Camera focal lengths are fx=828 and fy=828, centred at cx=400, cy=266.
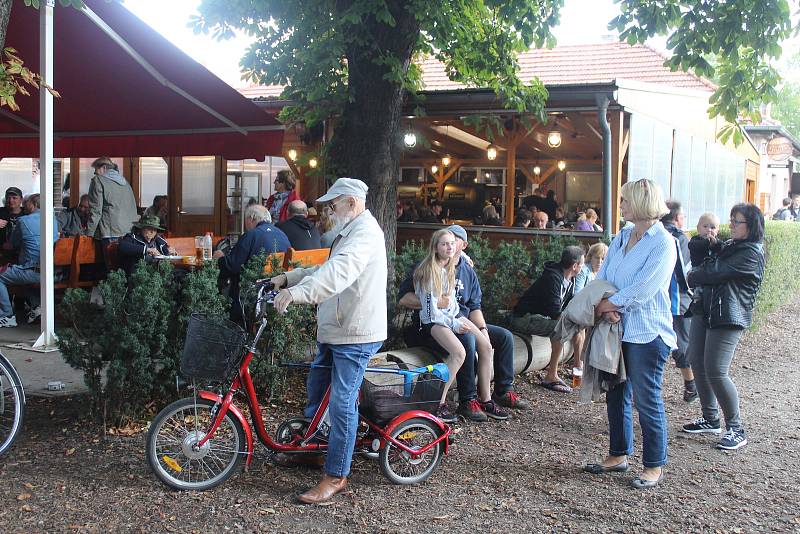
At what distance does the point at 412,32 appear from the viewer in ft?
29.9

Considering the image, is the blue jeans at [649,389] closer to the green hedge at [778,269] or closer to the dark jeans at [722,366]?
the dark jeans at [722,366]

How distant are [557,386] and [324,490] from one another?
351 centimetres

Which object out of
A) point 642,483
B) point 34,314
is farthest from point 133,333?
point 34,314

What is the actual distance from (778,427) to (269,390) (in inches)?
157

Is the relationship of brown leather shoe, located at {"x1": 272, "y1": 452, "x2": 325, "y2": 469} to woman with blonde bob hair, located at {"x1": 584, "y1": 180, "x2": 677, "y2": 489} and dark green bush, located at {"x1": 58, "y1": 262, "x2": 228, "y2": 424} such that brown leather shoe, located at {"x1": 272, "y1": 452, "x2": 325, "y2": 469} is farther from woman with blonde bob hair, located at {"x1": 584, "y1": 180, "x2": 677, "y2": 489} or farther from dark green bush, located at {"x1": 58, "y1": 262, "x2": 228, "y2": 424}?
woman with blonde bob hair, located at {"x1": 584, "y1": 180, "x2": 677, "y2": 489}

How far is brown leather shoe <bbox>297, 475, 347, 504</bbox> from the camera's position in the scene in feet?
14.4

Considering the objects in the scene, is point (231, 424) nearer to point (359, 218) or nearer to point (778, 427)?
point (359, 218)

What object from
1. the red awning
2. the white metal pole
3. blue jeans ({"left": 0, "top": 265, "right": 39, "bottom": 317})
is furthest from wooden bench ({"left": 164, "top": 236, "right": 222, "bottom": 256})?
the white metal pole

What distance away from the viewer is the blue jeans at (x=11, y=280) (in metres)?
8.37

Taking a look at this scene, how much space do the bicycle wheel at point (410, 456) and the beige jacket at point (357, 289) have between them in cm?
72

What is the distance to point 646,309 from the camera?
4.84m

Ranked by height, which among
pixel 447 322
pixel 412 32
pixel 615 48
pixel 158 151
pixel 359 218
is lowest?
pixel 447 322

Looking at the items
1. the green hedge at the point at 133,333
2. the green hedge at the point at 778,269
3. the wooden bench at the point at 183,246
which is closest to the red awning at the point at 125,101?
the wooden bench at the point at 183,246

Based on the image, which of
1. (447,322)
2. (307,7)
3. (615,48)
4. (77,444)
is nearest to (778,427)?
(447,322)
